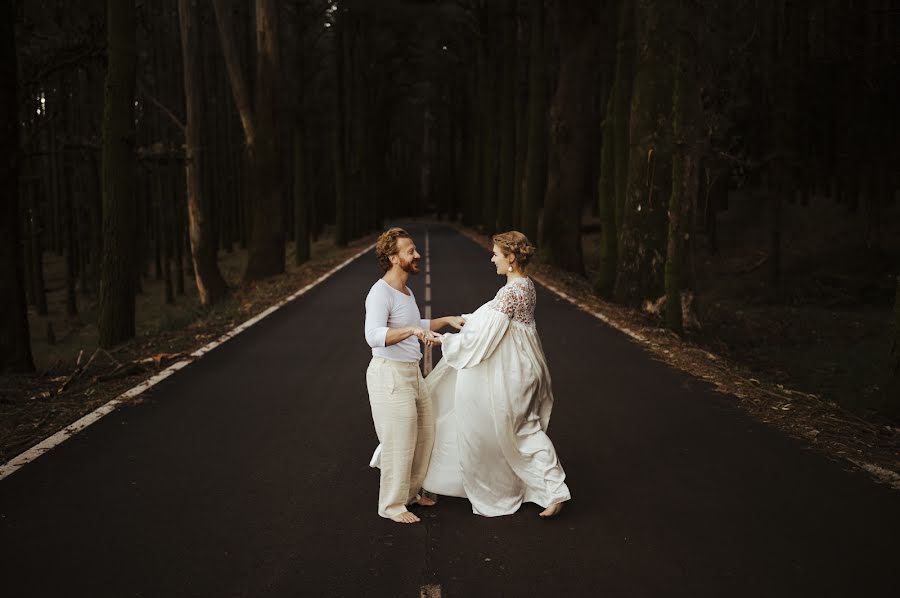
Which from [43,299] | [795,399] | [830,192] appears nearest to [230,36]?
[43,299]

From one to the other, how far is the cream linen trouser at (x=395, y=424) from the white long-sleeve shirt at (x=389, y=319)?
0.22 ft

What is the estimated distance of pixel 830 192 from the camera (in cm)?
3684

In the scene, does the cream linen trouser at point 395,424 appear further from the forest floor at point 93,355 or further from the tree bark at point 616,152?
the tree bark at point 616,152

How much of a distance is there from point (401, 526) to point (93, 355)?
694cm

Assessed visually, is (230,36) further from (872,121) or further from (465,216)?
(465,216)

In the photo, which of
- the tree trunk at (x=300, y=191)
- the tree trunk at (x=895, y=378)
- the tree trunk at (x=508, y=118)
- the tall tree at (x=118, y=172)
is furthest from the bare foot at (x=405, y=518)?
the tree trunk at (x=508, y=118)

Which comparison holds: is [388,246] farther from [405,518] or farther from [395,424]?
[405,518]

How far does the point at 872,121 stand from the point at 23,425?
27.7m

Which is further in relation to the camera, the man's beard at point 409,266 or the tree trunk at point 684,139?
the tree trunk at point 684,139

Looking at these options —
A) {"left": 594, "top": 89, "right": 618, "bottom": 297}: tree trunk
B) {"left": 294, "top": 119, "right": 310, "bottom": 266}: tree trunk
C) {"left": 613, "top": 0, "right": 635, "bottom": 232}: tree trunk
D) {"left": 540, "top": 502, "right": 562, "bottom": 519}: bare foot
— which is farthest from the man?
{"left": 294, "top": 119, "right": 310, "bottom": 266}: tree trunk

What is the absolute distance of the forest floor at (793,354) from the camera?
7660 millimetres

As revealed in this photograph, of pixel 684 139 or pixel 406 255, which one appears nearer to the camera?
pixel 406 255

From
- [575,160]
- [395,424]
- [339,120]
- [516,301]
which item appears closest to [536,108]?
[575,160]

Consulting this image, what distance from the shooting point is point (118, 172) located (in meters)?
14.0
